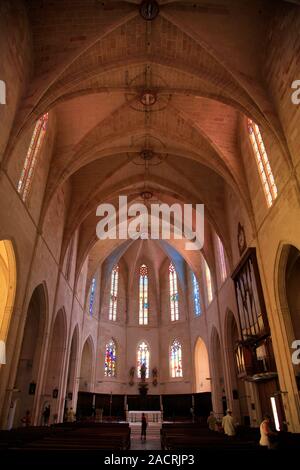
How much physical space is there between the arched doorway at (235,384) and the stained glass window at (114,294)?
1473cm

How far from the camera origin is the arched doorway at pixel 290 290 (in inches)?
477

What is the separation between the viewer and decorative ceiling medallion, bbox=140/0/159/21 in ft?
37.9

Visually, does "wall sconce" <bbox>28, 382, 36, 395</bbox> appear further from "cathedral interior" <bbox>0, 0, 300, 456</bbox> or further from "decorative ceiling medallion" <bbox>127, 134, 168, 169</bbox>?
"decorative ceiling medallion" <bbox>127, 134, 168, 169</bbox>

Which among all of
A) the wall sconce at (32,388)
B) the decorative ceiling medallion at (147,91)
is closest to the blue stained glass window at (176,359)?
the wall sconce at (32,388)

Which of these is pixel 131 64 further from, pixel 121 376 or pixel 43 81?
pixel 121 376

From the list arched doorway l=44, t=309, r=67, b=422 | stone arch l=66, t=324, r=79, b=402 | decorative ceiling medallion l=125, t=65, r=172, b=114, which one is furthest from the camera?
stone arch l=66, t=324, r=79, b=402

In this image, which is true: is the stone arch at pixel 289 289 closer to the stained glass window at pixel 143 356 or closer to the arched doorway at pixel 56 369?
the arched doorway at pixel 56 369

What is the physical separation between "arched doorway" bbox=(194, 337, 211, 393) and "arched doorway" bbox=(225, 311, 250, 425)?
26.5 ft

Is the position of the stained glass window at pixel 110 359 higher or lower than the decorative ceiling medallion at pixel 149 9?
lower

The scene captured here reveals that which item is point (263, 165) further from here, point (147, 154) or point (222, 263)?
point (222, 263)

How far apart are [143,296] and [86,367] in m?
9.03

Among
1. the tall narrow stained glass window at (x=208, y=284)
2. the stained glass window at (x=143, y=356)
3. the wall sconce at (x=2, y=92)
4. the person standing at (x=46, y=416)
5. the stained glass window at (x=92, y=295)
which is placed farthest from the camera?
the stained glass window at (x=143, y=356)

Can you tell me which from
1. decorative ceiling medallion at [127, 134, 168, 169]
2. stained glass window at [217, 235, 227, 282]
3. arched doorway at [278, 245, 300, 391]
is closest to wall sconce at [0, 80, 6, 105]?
decorative ceiling medallion at [127, 134, 168, 169]

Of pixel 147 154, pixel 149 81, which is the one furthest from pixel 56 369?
pixel 149 81
